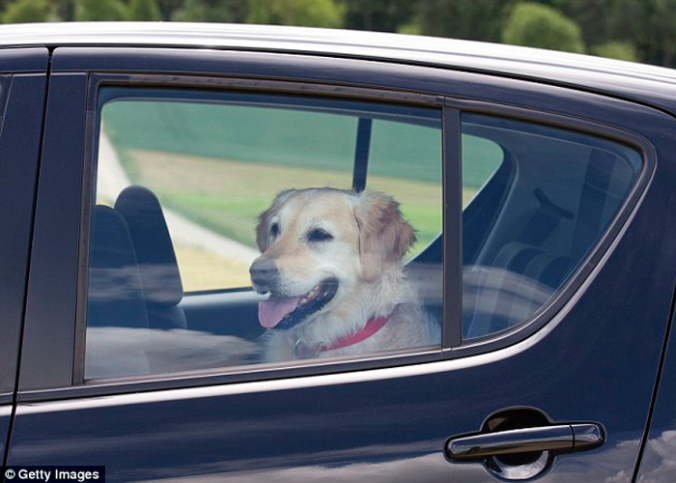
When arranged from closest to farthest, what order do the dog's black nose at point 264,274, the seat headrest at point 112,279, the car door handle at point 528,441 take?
the car door handle at point 528,441 < the seat headrest at point 112,279 < the dog's black nose at point 264,274

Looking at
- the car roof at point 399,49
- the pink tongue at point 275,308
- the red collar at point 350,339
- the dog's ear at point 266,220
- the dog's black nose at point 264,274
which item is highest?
the car roof at point 399,49

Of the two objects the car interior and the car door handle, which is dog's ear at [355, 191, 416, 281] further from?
the car door handle

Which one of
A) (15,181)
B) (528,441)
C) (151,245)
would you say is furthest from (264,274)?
(528,441)

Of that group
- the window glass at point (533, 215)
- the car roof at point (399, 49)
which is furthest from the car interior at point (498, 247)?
the car roof at point (399, 49)

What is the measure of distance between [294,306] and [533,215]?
0.49 m

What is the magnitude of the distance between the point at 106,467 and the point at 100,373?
0.18 metres

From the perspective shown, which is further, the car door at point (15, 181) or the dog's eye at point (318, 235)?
the dog's eye at point (318, 235)

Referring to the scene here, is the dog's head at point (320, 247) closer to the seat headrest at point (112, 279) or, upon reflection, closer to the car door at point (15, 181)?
the seat headrest at point (112, 279)

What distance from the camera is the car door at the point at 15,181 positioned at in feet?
5.90

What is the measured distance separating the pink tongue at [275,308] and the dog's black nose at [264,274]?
3cm

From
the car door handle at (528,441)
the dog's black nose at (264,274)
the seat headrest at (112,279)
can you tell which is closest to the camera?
the car door handle at (528,441)

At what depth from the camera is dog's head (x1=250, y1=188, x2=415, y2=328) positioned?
1.97 meters

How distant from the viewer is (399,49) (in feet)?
6.60

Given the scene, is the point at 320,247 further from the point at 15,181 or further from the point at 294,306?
the point at 15,181
